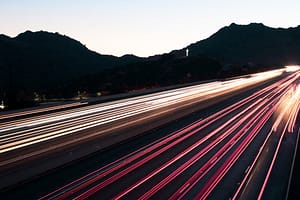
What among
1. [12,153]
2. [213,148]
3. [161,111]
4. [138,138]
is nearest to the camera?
[12,153]

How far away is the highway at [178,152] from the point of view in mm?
18000

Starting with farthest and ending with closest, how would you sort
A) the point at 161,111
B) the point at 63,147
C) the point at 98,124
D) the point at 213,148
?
1. the point at 161,111
2. the point at 98,124
3. the point at 213,148
4. the point at 63,147

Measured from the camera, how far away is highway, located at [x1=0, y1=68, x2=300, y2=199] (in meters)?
18.0

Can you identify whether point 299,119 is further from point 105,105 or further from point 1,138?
point 1,138

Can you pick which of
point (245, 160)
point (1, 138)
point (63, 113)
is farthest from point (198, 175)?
point (63, 113)

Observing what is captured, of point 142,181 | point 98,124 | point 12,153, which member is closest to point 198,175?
point 142,181

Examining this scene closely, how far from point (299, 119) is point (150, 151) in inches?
746

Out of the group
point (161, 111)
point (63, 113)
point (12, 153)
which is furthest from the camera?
point (161, 111)

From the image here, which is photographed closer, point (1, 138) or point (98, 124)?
point (1, 138)

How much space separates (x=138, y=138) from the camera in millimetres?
29984

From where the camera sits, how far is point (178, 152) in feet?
82.8

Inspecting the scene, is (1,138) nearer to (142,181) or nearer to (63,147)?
(63,147)

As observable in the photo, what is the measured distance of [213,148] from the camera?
26.4m

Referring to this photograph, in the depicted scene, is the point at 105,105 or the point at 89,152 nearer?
the point at 89,152
